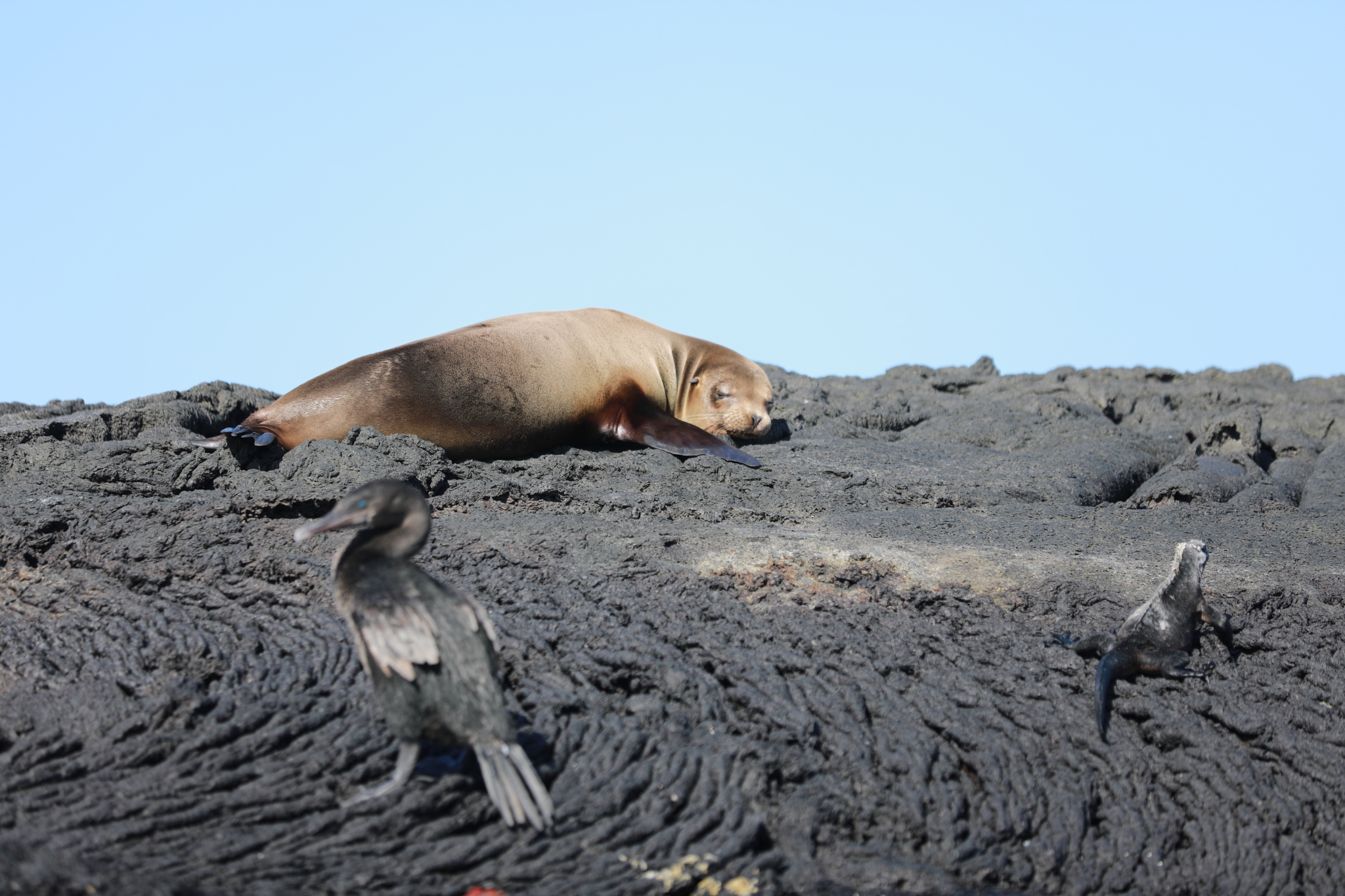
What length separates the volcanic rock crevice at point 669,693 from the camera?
2168mm

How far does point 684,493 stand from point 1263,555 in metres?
2.60

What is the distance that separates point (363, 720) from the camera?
2.54 metres

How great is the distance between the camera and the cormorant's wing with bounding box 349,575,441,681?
2.08 meters

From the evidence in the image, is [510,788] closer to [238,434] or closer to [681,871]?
[681,871]

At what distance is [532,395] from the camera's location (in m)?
6.17

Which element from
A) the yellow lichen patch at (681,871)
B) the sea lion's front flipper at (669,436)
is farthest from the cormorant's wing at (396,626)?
the sea lion's front flipper at (669,436)

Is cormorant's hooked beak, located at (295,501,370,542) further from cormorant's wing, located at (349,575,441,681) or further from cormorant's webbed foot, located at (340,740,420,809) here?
cormorant's webbed foot, located at (340,740,420,809)

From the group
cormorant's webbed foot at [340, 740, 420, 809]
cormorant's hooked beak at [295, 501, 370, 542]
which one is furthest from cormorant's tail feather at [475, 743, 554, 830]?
cormorant's hooked beak at [295, 501, 370, 542]

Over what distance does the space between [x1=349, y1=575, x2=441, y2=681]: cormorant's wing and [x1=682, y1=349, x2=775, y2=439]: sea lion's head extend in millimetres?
5004

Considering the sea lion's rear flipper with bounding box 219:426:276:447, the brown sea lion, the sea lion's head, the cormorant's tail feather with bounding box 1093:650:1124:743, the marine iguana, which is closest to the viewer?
the cormorant's tail feather with bounding box 1093:650:1124:743

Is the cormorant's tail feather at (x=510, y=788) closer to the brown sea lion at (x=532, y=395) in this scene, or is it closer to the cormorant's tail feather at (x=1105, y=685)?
the cormorant's tail feather at (x=1105, y=685)

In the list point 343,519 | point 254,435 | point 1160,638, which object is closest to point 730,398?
point 254,435

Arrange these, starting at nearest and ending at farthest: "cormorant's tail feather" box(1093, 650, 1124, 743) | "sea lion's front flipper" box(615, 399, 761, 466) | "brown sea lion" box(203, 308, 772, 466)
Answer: "cormorant's tail feather" box(1093, 650, 1124, 743), "brown sea lion" box(203, 308, 772, 466), "sea lion's front flipper" box(615, 399, 761, 466)

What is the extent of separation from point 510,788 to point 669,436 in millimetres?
4279
